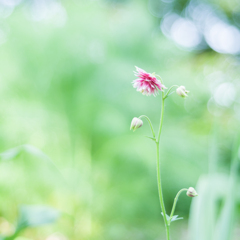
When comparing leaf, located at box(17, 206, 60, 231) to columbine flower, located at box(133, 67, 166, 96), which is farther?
leaf, located at box(17, 206, 60, 231)

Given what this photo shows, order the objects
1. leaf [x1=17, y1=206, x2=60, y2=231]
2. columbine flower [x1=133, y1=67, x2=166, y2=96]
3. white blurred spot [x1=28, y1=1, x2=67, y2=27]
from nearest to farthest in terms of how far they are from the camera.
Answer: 1. columbine flower [x1=133, y1=67, x2=166, y2=96]
2. leaf [x1=17, y1=206, x2=60, y2=231]
3. white blurred spot [x1=28, y1=1, x2=67, y2=27]

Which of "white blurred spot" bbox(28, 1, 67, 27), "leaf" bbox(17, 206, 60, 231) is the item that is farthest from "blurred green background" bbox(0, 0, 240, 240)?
"leaf" bbox(17, 206, 60, 231)

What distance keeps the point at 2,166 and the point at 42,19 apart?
83cm

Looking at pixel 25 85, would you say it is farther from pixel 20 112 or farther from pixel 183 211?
pixel 183 211

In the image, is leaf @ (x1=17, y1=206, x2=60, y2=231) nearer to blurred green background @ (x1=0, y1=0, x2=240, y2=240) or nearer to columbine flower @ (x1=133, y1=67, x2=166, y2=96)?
columbine flower @ (x1=133, y1=67, x2=166, y2=96)

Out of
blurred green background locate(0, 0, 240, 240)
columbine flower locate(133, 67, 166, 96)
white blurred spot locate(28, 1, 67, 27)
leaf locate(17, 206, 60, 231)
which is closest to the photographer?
columbine flower locate(133, 67, 166, 96)

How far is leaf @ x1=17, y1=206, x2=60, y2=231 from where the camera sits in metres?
0.43

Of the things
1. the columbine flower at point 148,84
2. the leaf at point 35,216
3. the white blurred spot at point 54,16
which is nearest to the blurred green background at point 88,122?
the white blurred spot at point 54,16

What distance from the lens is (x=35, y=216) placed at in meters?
0.45

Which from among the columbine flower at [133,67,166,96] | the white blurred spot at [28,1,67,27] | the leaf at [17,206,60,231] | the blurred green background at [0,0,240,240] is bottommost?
the leaf at [17,206,60,231]

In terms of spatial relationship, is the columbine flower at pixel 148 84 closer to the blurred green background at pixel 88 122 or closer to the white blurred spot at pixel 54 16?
the blurred green background at pixel 88 122

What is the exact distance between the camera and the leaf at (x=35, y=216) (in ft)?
1.41

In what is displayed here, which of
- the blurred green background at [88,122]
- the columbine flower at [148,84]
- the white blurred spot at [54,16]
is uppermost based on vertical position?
the white blurred spot at [54,16]

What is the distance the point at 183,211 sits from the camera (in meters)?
2.05
